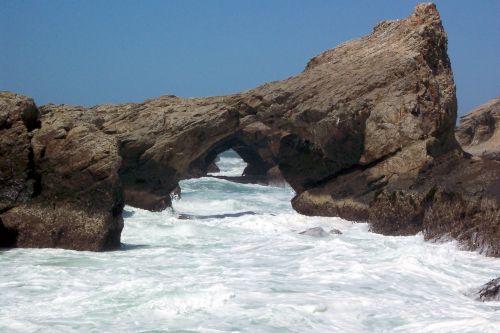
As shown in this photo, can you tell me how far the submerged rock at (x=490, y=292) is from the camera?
8977 millimetres

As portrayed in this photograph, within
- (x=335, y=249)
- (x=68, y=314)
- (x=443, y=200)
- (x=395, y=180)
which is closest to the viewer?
(x=68, y=314)

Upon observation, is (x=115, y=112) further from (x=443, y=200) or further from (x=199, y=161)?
(x=199, y=161)

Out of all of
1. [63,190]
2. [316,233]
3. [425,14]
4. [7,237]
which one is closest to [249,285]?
[63,190]

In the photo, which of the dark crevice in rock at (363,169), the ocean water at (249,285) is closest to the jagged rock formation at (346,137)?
the dark crevice in rock at (363,169)

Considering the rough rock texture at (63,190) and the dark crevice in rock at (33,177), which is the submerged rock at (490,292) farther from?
the dark crevice in rock at (33,177)

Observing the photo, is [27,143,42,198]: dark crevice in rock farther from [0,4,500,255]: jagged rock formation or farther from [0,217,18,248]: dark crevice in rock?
[0,217,18,248]: dark crevice in rock

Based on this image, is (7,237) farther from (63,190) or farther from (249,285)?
(249,285)

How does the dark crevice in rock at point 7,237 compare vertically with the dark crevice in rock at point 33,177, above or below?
below

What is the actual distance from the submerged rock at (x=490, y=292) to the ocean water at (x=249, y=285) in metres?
0.19

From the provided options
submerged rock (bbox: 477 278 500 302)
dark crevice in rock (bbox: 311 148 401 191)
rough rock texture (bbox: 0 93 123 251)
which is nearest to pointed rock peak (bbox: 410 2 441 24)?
dark crevice in rock (bbox: 311 148 401 191)

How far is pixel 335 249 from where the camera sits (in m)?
13.3

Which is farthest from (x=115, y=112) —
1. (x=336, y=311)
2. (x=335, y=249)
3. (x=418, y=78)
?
(x=336, y=311)

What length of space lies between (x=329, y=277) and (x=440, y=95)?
11.1 meters

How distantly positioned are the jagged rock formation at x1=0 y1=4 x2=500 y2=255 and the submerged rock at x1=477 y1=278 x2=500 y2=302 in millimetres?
4466
